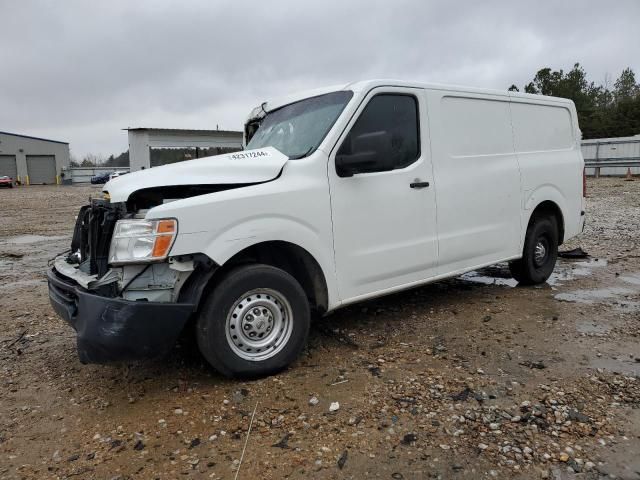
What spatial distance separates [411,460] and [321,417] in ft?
2.14

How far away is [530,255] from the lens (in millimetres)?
5891

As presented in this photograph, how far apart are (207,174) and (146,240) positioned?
2.10 feet

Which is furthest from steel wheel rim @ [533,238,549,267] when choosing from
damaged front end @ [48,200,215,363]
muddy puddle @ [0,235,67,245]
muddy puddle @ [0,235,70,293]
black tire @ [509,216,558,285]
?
muddy puddle @ [0,235,67,245]

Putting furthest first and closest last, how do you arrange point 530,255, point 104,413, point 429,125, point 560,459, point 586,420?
point 530,255
point 429,125
point 104,413
point 586,420
point 560,459

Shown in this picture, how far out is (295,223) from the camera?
12.1 feet

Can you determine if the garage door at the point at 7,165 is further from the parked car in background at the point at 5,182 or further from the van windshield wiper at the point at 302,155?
the van windshield wiper at the point at 302,155

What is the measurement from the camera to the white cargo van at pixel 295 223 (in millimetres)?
3217

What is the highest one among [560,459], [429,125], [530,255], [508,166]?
[429,125]

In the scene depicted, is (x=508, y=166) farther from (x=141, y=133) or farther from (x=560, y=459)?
(x=141, y=133)

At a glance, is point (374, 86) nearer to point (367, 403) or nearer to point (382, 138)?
point (382, 138)

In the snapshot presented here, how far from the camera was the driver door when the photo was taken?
3.93 meters

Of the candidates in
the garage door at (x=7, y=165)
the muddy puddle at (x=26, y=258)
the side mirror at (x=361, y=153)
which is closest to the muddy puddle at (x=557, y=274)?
the side mirror at (x=361, y=153)

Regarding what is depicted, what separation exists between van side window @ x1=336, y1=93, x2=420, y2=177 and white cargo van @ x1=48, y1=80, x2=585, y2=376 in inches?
0.5

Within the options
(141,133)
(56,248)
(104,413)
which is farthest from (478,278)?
(141,133)
